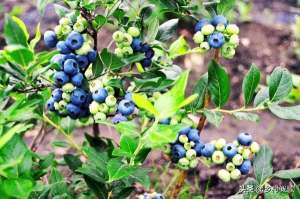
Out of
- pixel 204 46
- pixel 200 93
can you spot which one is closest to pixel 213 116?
pixel 200 93

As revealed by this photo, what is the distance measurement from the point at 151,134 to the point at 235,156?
417mm

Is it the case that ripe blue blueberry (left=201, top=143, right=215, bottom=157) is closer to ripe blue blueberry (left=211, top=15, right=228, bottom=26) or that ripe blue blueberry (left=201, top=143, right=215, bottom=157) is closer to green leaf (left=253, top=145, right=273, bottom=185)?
green leaf (left=253, top=145, right=273, bottom=185)

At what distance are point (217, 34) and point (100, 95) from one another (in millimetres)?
353

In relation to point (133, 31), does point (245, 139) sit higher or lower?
lower

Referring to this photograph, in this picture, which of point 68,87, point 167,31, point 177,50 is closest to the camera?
point 68,87

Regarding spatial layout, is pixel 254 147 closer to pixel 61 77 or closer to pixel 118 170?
pixel 118 170

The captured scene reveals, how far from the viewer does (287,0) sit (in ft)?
17.0

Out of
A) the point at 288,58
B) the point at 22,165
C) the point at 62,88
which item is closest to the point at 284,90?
the point at 62,88

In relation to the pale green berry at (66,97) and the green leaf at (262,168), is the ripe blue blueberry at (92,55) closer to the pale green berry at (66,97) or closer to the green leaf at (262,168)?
the pale green berry at (66,97)

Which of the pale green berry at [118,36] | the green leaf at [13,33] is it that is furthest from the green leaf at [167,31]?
A: the green leaf at [13,33]

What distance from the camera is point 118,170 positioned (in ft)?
3.97

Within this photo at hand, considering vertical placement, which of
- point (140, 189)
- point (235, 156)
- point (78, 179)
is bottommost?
point (140, 189)

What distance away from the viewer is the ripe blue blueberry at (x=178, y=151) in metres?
1.39

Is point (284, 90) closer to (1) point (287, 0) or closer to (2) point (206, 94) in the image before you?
(2) point (206, 94)
